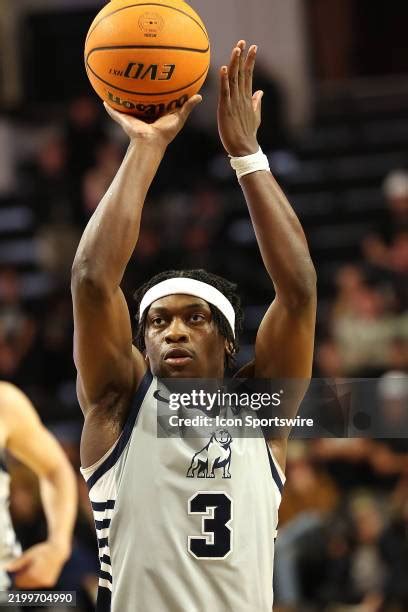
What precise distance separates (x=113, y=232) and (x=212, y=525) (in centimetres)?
87

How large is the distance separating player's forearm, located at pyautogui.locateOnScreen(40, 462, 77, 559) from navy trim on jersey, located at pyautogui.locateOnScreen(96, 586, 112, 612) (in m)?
1.36

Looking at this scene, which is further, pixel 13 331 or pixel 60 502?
pixel 13 331

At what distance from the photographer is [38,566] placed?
4.82m

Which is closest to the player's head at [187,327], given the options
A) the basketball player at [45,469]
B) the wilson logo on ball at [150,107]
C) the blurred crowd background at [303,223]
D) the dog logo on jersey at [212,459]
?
the dog logo on jersey at [212,459]

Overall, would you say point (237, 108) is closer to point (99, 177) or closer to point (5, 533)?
point (5, 533)

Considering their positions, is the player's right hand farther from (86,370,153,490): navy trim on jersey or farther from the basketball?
(86,370,153,490): navy trim on jersey

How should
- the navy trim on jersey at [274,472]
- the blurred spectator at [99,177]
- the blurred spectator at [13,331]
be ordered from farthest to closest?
the blurred spectator at [99,177] < the blurred spectator at [13,331] < the navy trim on jersey at [274,472]

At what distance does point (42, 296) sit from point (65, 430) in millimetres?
1948

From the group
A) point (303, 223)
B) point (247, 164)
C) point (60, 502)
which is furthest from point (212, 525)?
point (303, 223)

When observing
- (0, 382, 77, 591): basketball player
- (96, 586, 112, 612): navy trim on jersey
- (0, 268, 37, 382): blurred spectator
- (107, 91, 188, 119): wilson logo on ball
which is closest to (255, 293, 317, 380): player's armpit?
(107, 91, 188, 119): wilson logo on ball

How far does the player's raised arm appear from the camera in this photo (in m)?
3.46

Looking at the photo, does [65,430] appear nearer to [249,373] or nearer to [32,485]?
[32,485]

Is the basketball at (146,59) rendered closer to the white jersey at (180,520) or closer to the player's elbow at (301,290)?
the player's elbow at (301,290)

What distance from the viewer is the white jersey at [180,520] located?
3510 mm
